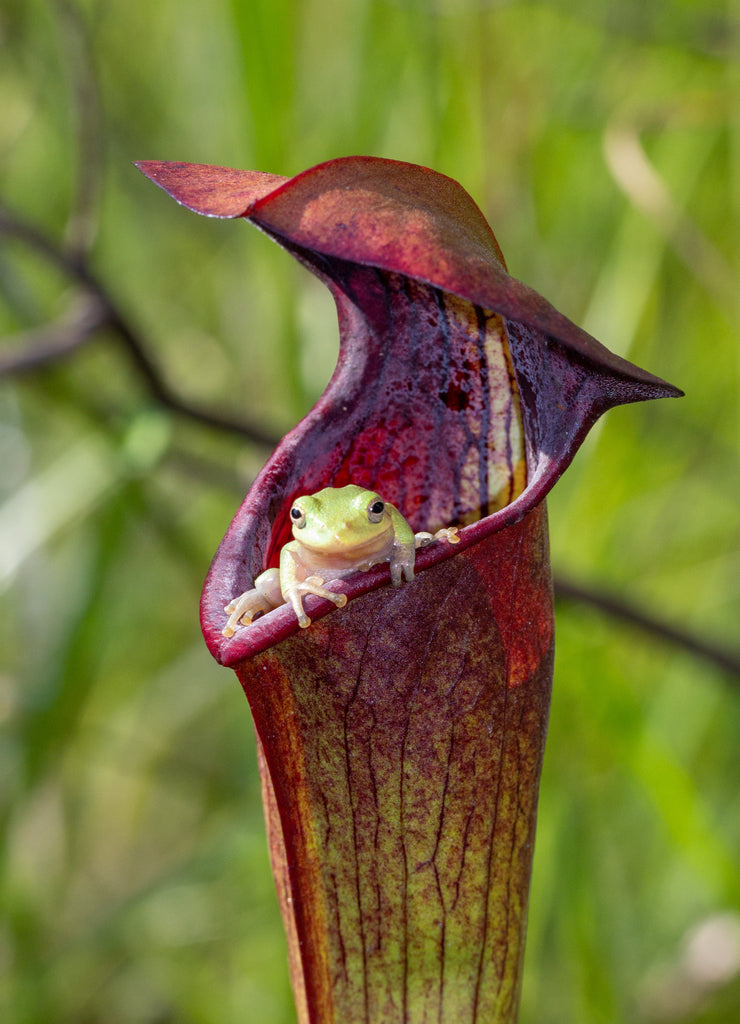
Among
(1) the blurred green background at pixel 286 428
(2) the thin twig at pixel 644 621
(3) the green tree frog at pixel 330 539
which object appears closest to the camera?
(3) the green tree frog at pixel 330 539

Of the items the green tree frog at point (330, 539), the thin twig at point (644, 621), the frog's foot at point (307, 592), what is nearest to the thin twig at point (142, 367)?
the thin twig at point (644, 621)

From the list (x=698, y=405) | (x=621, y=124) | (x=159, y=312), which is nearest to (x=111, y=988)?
(x=159, y=312)

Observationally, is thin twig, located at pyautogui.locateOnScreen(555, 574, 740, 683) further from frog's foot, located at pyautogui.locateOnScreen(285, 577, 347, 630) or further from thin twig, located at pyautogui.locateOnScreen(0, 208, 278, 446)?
frog's foot, located at pyautogui.locateOnScreen(285, 577, 347, 630)

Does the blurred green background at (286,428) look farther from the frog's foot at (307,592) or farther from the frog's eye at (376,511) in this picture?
the frog's foot at (307,592)

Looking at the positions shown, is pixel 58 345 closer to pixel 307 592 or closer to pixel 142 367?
pixel 142 367

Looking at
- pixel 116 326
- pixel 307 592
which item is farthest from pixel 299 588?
pixel 116 326

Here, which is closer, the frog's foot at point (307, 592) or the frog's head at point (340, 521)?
the frog's foot at point (307, 592)

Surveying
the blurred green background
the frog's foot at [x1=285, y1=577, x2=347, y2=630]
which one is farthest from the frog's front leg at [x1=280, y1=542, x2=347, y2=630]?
the blurred green background

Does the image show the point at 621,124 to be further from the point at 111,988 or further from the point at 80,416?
the point at 111,988
